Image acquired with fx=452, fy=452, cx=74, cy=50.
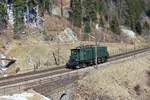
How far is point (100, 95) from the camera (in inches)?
2375

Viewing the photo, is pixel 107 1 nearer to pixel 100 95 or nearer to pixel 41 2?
pixel 41 2

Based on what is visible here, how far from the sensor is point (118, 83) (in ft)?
228

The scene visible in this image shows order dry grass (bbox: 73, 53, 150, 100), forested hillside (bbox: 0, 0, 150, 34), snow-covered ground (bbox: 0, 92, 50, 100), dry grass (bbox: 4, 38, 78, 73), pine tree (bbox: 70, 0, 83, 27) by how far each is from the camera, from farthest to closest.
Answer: pine tree (bbox: 70, 0, 83, 27), forested hillside (bbox: 0, 0, 150, 34), dry grass (bbox: 4, 38, 78, 73), dry grass (bbox: 73, 53, 150, 100), snow-covered ground (bbox: 0, 92, 50, 100)

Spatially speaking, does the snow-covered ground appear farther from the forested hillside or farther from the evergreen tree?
the evergreen tree

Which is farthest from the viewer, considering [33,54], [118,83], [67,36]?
[67,36]

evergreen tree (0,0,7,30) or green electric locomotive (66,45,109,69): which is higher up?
evergreen tree (0,0,7,30)

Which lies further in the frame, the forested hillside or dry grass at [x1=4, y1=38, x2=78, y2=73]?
the forested hillside

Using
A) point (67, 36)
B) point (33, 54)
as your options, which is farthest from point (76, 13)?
point (33, 54)

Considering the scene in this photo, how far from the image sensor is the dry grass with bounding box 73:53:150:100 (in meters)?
60.9

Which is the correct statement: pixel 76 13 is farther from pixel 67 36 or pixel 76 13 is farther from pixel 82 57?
pixel 82 57

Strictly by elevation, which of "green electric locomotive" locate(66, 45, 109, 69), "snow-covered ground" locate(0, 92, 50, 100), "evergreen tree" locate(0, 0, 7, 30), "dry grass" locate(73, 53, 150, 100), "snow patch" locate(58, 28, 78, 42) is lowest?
"dry grass" locate(73, 53, 150, 100)

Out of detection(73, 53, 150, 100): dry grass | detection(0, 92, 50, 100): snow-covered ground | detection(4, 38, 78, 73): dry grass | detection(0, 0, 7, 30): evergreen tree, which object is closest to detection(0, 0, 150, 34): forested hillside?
detection(0, 0, 7, 30): evergreen tree

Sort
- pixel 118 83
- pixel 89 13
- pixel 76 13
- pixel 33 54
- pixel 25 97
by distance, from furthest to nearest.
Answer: pixel 89 13
pixel 76 13
pixel 33 54
pixel 118 83
pixel 25 97

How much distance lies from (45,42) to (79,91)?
34629 millimetres
